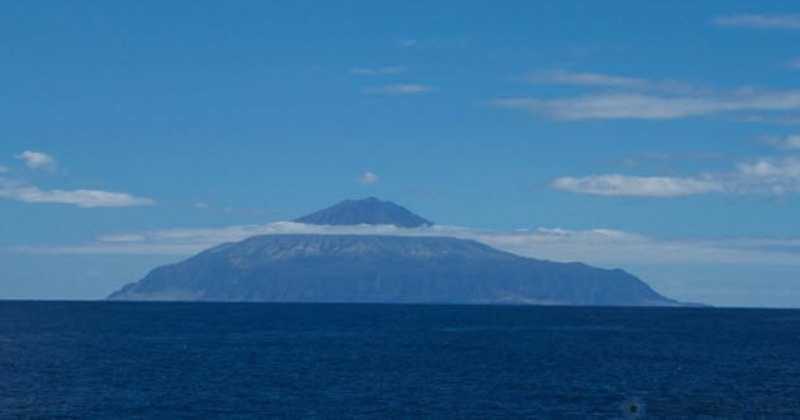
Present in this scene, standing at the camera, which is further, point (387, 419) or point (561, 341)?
point (561, 341)

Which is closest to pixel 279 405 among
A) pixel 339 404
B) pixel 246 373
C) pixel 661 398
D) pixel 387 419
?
pixel 339 404

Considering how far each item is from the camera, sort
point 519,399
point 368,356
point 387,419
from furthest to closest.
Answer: point 368,356, point 519,399, point 387,419

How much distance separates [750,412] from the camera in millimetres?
98375

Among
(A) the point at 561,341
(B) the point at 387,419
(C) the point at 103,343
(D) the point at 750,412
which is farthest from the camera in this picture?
(A) the point at 561,341

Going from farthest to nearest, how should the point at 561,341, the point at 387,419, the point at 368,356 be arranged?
the point at 561,341 → the point at 368,356 → the point at 387,419

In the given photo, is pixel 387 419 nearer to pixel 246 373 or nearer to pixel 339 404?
pixel 339 404

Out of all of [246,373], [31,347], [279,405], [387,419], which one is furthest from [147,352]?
[387,419]

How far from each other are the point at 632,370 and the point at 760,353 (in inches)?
1823

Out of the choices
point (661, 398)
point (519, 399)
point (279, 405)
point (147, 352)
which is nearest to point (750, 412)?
point (661, 398)

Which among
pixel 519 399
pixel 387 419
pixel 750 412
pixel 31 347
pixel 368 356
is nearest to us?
pixel 387 419

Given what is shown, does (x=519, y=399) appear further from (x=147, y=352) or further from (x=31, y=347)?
(x=31, y=347)

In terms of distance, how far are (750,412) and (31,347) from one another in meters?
111

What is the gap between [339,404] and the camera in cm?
10006

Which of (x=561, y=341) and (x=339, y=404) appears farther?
(x=561, y=341)
